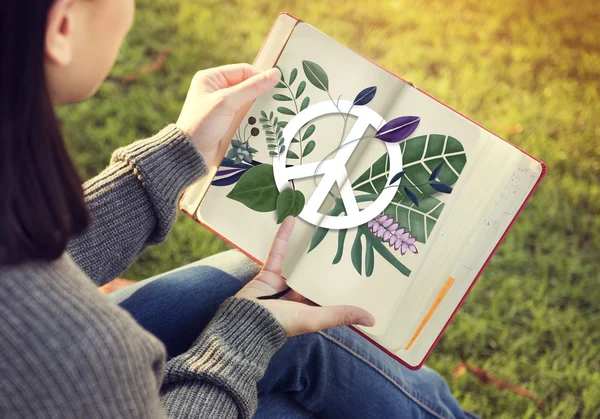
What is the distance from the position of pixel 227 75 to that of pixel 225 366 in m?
0.39

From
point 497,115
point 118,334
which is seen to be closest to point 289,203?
point 118,334

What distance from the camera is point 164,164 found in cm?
72

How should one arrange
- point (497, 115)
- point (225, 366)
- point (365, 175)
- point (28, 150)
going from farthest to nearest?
1. point (497, 115)
2. point (365, 175)
3. point (225, 366)
4. point (28, 150)

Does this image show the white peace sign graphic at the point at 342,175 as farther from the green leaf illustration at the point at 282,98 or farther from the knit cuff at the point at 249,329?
the knit cuff at the point at 249,329

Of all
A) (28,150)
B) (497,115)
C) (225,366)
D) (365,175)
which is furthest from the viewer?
(497,115)

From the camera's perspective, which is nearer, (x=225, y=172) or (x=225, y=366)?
(x=225, y=366)

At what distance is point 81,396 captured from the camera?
1.56 feet

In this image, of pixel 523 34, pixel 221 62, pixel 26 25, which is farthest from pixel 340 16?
pixel 26 25

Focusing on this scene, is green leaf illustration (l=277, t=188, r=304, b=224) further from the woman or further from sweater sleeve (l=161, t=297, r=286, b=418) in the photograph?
sweater sleeve (l=161, t=297, r=286, b=418)

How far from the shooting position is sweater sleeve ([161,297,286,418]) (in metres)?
0.62

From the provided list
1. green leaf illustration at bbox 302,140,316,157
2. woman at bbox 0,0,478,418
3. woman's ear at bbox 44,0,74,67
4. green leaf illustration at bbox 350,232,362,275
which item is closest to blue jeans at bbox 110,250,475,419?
woman at bbox 0,0,478,418

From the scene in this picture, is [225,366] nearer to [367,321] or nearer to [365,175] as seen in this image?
[367,321]

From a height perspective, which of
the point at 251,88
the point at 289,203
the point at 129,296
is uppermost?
the point at 251,88

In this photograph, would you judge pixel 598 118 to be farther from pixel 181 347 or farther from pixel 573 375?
pixel 181 347
